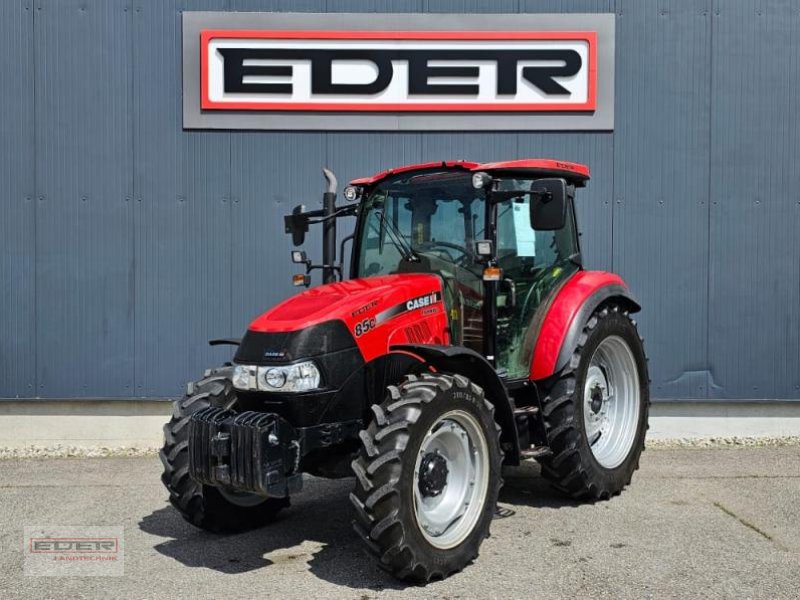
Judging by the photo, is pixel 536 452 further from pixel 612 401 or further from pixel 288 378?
pixel 288 378

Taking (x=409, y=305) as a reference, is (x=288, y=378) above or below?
below

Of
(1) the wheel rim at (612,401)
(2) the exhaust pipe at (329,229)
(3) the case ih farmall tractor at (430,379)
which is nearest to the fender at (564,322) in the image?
(3) the case ih farmall tractor at (430,379)

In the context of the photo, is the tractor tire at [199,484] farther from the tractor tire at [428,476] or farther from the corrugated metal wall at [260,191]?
the corrugated metal wall at [260,191]

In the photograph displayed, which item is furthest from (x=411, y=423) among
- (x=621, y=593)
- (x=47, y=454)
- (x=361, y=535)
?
(x=47, y=454)

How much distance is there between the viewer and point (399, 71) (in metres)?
7.83

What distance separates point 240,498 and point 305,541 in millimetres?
512

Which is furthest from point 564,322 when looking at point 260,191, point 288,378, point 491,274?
point 260,191

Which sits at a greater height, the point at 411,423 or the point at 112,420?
the point at 411,423

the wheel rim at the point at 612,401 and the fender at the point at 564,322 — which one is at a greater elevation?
the fender at the point at 564,322

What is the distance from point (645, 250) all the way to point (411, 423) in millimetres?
4644

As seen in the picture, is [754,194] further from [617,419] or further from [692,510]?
[692,510]

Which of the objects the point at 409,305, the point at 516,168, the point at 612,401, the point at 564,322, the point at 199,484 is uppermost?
the point at 516,168

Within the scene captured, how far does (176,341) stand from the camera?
7902mm

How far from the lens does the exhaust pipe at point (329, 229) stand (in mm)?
5598
